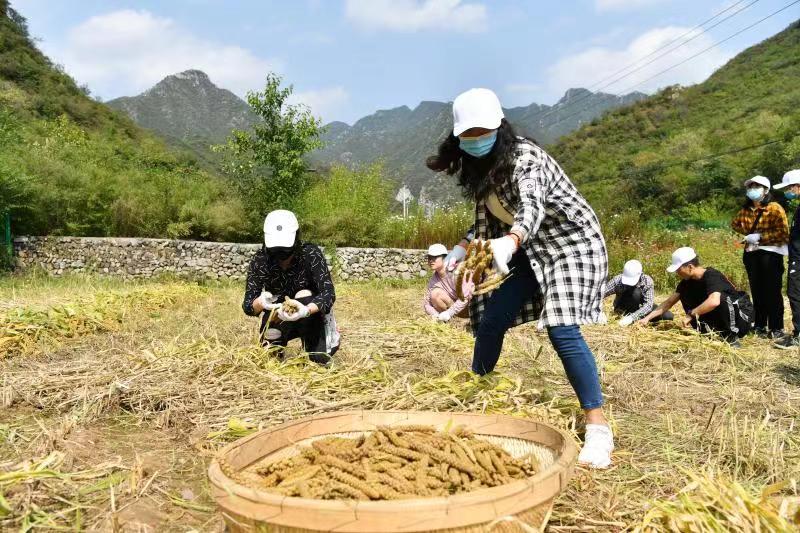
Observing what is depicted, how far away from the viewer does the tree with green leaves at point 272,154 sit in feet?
45.9

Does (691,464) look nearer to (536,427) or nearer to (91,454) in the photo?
(536,427)

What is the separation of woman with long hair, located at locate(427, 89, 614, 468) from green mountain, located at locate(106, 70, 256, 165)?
281 ft

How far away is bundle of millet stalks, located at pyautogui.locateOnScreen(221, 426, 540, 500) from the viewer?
1698 millimetres

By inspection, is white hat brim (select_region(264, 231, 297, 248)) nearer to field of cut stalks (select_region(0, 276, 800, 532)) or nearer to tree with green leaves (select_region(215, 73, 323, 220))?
field of cut stalks (select_region(0, 276, 800, 532))

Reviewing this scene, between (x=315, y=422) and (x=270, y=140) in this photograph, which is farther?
(x=270, y=140)

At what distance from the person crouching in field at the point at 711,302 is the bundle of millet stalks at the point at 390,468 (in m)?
4.15

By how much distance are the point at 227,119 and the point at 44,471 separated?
332ft

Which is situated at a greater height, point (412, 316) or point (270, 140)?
point (270, 140)

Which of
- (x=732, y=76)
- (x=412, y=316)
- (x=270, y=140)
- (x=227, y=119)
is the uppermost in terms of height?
(x=227, y=119)

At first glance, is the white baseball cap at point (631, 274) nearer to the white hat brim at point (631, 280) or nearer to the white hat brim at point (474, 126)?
the white hat brim at point (631, 280)

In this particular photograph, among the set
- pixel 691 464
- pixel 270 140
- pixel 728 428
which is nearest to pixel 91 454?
pixel 691 464

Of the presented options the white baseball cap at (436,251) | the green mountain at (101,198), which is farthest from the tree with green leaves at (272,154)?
the white baseball cap at (436,251)

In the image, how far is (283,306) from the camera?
152 inches

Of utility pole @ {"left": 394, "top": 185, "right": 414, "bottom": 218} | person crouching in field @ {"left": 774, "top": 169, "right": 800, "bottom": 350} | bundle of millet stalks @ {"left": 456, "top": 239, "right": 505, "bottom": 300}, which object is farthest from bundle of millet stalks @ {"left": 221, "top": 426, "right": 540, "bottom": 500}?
utility pole @ {"left": 394, "top": 185, "right": 414, "bottom": 218}
